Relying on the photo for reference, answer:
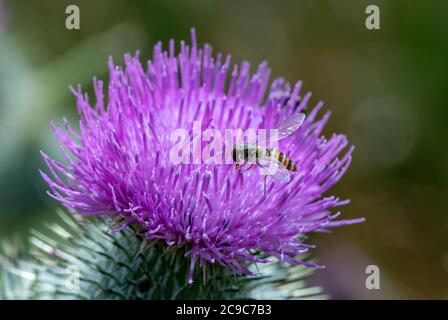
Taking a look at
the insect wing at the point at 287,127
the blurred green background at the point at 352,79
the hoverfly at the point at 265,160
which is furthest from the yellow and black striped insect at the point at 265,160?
the blurred green background at the point at 352,79

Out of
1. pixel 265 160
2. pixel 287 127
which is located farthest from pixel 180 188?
pixel 287 127

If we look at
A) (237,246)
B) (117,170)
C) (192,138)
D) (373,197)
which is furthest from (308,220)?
(373,197)

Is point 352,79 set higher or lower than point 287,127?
higher

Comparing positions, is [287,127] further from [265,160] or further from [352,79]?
[352,79]

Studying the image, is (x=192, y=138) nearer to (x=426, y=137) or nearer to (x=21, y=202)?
(x=21, y=202)

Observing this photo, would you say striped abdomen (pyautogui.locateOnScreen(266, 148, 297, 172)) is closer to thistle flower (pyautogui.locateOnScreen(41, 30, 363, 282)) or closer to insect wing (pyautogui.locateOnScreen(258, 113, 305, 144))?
thistle flower (pyautogui.locateOnScreen(41, 30, 363, 282))

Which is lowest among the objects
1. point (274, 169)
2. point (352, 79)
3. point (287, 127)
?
point (274, 169)
